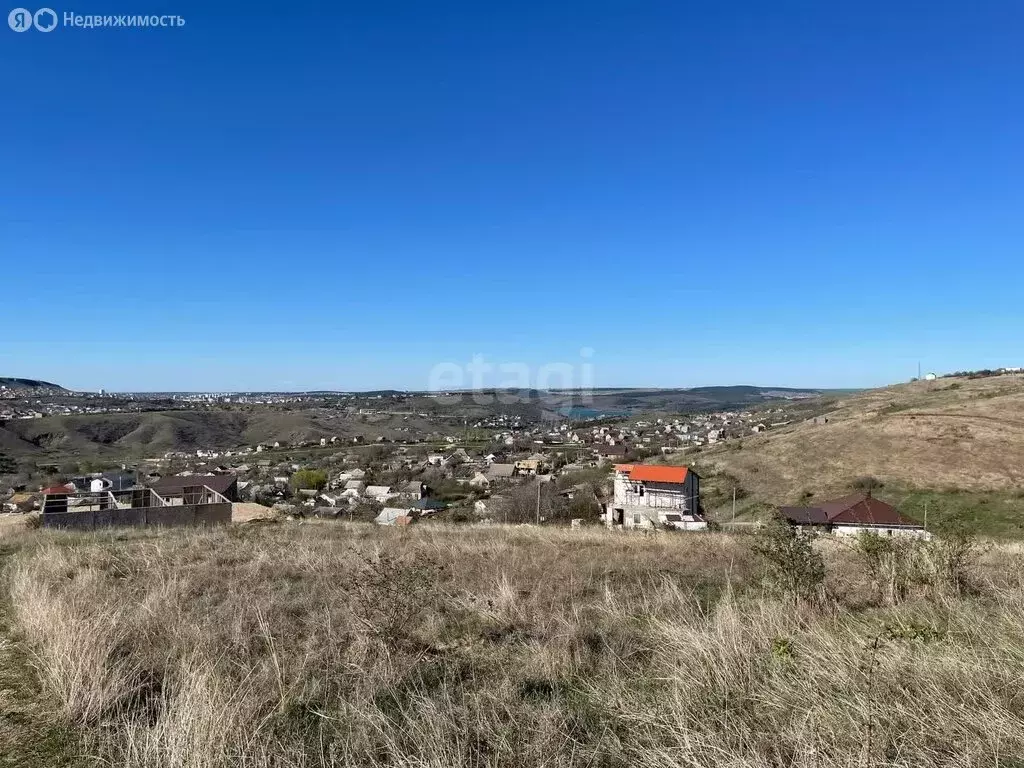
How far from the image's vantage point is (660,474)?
34.8 meters

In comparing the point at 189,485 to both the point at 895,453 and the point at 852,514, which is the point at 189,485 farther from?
the point at 895,453

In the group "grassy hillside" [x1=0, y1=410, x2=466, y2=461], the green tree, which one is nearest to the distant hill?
"grassy hillside" [x1=0, y1=410, x2=466, y2=461]

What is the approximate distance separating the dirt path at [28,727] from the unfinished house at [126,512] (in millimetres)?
11940

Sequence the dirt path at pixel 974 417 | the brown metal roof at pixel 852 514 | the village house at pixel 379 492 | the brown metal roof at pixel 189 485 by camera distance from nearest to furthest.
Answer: the brown metal roof at pixel 852 514 → the brown metal roof at pixel 189 485 → the dirt path at pixel 974 417 → the village house at pixel 379 492

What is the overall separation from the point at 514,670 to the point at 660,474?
105 ft

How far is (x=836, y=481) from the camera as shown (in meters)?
40.1

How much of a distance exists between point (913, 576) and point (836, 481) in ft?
127

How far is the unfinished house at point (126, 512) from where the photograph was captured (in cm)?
1495

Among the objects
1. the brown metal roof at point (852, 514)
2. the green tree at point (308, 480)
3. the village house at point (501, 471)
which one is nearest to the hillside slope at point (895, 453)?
the brown metal roof at point (852, 514)

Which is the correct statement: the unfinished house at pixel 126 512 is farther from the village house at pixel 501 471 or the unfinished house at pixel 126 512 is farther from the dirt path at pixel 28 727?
the village house at pixel 501 471

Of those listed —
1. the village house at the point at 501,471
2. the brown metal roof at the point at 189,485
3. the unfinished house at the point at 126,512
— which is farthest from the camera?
the village house at the point at 501,471

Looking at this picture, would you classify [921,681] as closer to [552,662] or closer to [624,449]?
[552,662]

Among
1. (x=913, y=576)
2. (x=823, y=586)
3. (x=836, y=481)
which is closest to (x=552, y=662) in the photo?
(x=823, y=586)

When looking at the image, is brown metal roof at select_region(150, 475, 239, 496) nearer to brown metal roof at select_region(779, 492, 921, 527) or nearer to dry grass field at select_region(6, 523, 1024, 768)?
dry grass field at select_region(6, 523, 1024, 768)
